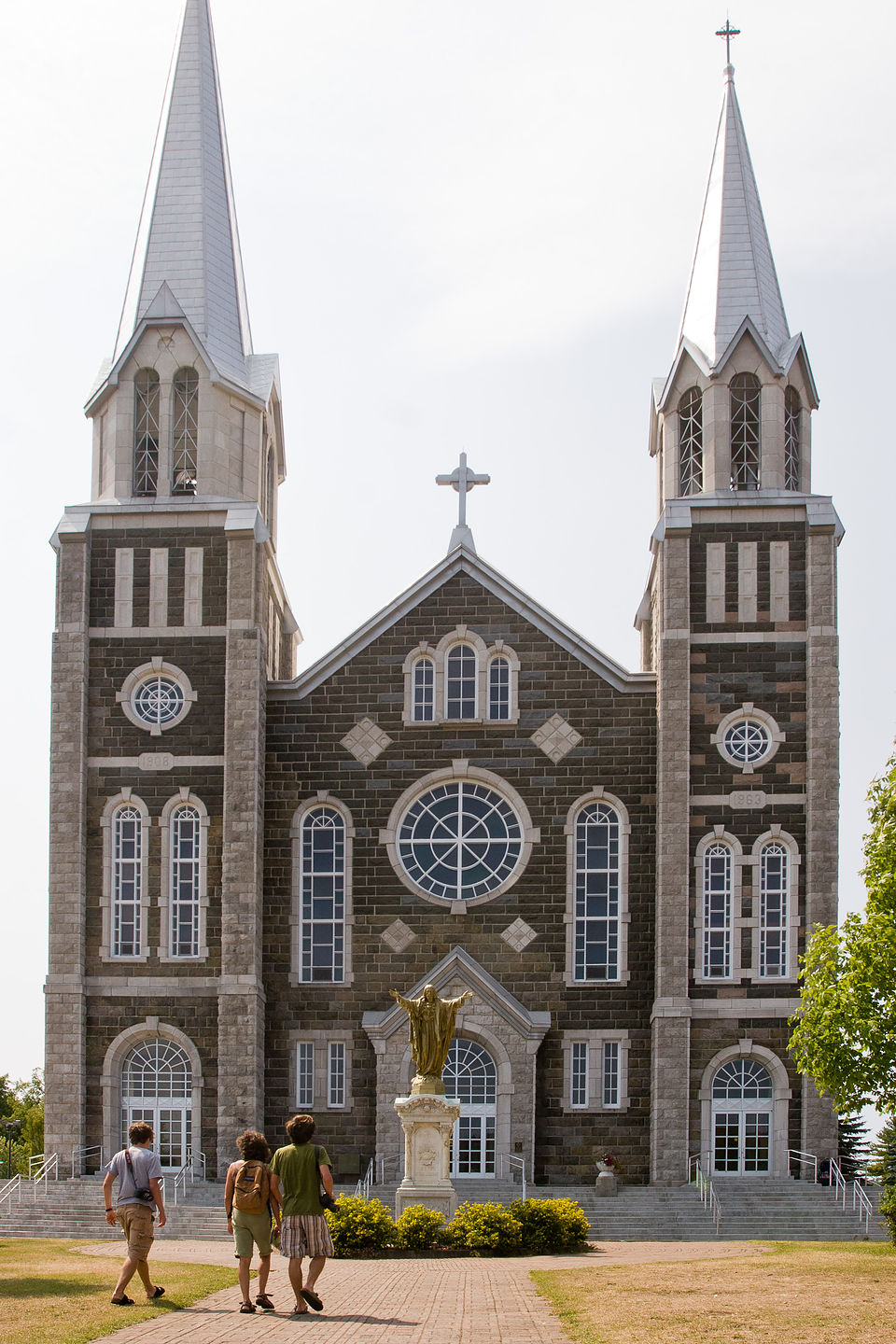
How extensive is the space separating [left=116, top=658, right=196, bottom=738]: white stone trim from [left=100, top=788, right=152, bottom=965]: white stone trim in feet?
4.66

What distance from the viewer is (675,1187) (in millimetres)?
37031

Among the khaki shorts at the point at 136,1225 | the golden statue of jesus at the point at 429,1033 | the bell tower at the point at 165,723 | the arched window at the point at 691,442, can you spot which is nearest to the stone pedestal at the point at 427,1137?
the golden statue of jesus at the point at 429,1033

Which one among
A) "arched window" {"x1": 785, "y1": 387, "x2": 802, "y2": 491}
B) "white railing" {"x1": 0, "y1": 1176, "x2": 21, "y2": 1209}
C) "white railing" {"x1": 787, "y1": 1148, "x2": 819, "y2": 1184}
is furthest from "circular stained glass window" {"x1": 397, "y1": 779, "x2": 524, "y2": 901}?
"white railing" {"x1": 0, "y1": 1176, "x2": 21, "y2": 1209}

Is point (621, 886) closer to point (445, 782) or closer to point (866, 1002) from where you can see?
point (445, 782)

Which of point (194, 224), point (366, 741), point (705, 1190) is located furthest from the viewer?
point (194, 224)

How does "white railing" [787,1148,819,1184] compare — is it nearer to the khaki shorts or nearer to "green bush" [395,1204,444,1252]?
"green bush" [395,1204,444,1252]

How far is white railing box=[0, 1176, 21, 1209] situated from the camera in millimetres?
35031

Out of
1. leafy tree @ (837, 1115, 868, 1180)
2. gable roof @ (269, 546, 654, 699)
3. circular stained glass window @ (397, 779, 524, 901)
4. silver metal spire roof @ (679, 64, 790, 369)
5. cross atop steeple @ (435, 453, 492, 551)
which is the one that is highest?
silver metal spire roof @ (679, 64, 790, 369)

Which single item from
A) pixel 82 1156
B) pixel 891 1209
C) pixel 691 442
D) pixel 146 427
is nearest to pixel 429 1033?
pixel 891 1209

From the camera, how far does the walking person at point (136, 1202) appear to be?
1705 centimetres

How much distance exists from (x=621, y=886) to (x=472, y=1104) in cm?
545

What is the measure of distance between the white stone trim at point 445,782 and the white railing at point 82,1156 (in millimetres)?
8275

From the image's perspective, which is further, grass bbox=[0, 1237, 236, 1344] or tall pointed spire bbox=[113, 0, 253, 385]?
tall pointed spire bbox=[113, 0, 253, 385]

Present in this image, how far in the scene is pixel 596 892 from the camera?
3944 centimetres
